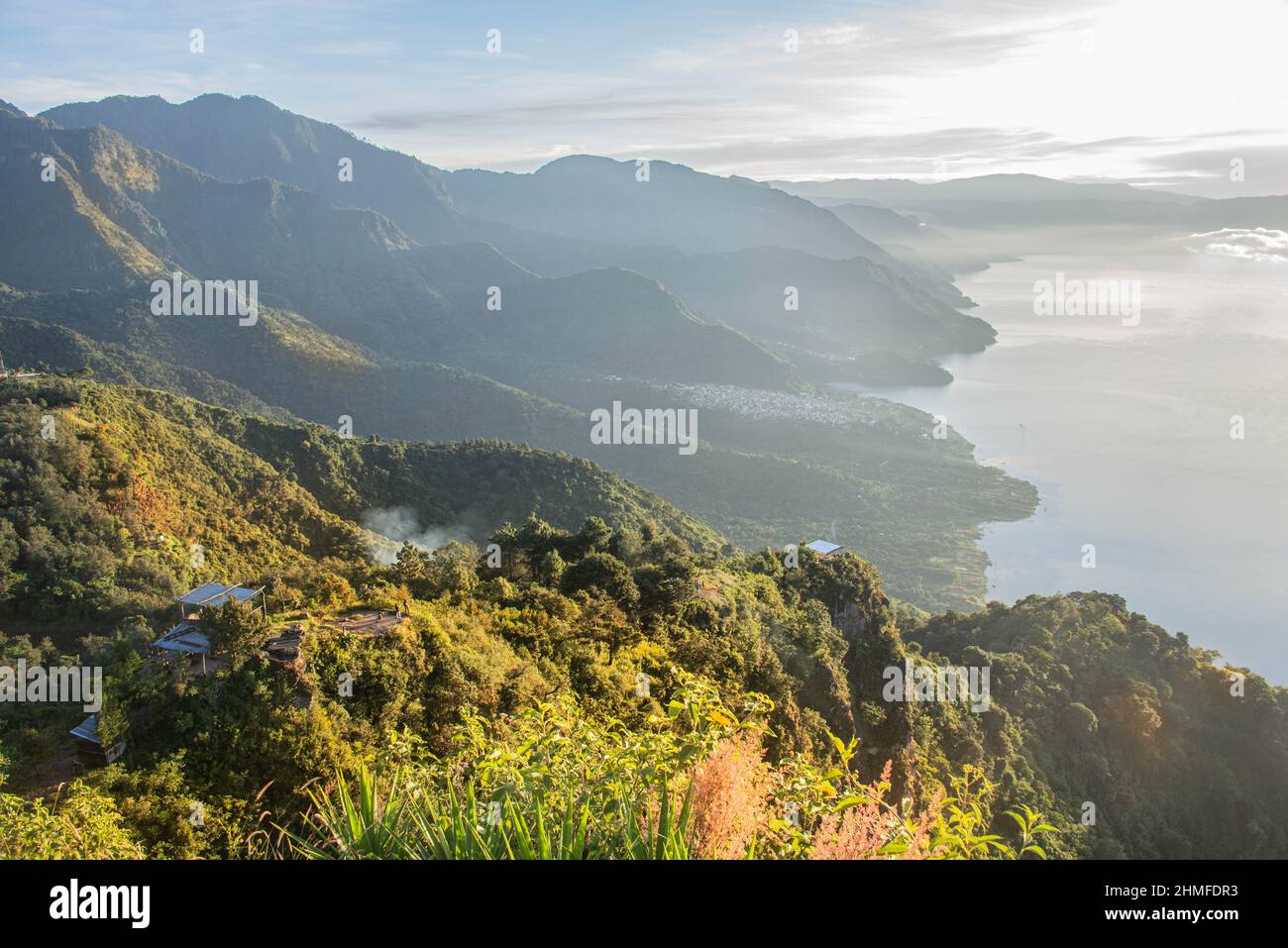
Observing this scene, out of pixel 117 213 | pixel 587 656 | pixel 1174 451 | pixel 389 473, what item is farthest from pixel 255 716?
pixel 117 213

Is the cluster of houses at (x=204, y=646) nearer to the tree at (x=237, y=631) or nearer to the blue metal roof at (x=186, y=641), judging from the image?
the blue metal roof at (x=186, y=641)

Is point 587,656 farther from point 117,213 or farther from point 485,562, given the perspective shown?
point 117,213

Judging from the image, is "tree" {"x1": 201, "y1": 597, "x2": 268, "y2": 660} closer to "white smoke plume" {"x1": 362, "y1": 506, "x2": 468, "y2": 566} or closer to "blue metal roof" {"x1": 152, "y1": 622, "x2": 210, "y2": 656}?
"blue metal roof" {"x1": 152, "y1": 622, "x2": 210, "y2": 656}

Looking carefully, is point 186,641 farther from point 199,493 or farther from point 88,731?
point 199,493

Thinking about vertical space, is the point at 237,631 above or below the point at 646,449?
above

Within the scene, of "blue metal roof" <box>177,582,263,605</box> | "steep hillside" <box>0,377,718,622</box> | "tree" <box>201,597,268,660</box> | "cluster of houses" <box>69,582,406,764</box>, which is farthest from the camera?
"steep hillside" <box>0,377,718,622</box>

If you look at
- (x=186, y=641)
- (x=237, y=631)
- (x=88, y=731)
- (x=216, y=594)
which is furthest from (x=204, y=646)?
(x=216, y=594)

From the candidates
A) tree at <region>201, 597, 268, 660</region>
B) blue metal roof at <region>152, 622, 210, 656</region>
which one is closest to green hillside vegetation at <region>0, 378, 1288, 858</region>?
tree at <region>201, 597, 268, 660</region>
